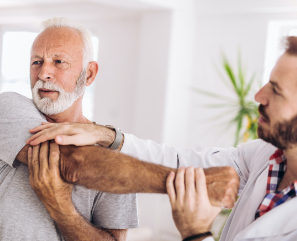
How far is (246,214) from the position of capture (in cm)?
133

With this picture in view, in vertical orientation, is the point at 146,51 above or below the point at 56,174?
above

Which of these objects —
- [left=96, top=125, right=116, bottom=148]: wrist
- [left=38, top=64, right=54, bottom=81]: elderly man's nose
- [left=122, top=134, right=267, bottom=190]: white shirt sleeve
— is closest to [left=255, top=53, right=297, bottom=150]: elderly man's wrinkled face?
[left=122, top=134, right=267, bottom=190]: white shirt sleeve

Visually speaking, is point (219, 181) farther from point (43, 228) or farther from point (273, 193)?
point (43, 228)

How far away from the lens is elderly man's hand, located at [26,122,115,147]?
48.9 inches

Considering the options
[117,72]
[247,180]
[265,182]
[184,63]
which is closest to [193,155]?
[247,180]

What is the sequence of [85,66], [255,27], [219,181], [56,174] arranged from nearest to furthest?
[219,181] < [56,174] < [85,66] < [255,27]

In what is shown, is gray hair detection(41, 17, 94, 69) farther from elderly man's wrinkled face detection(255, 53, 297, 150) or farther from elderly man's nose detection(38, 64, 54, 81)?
elderly man's wrinkled face detection(255, 53, 297, 150)

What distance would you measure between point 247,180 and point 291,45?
61 cm

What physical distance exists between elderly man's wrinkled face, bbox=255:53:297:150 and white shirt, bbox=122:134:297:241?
205mm

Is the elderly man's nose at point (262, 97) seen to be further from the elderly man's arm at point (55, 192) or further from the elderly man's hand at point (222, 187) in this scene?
the elderly man's arm at point (55, 192)

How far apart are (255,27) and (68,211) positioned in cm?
368

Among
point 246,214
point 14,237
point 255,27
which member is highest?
point 255,27

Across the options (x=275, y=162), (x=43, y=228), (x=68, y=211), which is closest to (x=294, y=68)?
(x=275, y=162)

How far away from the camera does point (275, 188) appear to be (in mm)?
1301
